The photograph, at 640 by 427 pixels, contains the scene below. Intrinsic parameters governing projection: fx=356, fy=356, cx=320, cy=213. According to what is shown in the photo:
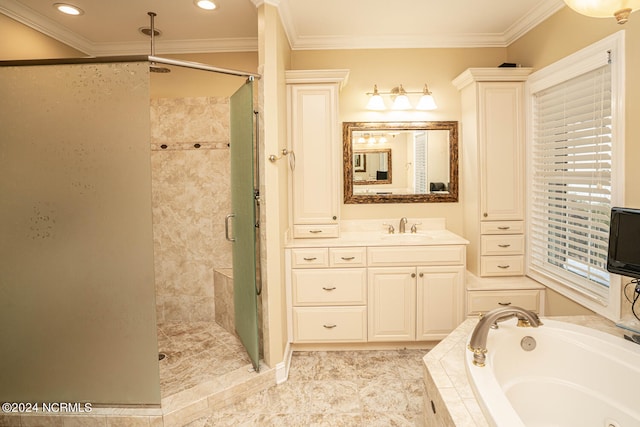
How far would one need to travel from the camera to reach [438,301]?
285cm

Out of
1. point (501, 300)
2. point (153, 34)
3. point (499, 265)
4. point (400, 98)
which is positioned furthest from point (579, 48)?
point (153, 34)

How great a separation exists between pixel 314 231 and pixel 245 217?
77cm

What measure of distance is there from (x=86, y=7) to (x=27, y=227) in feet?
5.45

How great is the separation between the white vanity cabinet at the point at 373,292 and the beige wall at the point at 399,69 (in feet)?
4.29

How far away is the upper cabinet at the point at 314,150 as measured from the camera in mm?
2912

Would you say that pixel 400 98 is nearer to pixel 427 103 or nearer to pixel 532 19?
pixel 427 103

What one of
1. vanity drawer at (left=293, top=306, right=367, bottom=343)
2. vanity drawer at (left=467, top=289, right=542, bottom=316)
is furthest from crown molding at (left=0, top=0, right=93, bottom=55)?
vanity drawer at (left=467, top=289, right=542, bottom=316)

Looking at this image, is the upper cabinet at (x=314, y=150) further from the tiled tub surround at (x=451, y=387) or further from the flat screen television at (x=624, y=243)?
the flat screen television at (x=624, y=243)

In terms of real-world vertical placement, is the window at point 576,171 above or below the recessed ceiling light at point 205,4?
below

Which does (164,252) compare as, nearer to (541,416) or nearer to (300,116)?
(300,116)

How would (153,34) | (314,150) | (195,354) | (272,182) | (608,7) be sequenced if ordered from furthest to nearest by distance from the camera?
(314,150)
(153,34)
(195,354)
(272,182)
(608,7)

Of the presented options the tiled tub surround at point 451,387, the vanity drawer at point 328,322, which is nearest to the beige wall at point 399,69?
the vanity drawer at point 328,322

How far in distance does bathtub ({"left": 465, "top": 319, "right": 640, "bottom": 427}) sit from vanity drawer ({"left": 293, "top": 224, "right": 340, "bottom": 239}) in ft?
4.79
